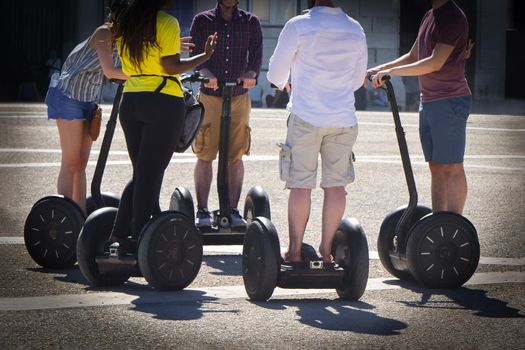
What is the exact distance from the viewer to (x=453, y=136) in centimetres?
817

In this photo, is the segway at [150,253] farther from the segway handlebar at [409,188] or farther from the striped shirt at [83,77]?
the segway handlebar at [409,188]

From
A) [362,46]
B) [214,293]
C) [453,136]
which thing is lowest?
[214,293]

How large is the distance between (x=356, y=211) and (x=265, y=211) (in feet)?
7.75

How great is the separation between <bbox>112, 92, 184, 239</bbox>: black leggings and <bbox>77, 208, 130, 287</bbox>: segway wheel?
9 cm

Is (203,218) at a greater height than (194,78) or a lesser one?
lesser

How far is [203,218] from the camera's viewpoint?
9.21 metres

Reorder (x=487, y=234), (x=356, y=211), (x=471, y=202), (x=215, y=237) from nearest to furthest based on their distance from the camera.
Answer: (x=215, y=237)
(x=487, y=234)
(x=356, y=211)
(x=471, y=202)

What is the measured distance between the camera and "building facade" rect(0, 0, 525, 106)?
35219 mm

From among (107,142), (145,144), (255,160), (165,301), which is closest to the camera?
(165,301)

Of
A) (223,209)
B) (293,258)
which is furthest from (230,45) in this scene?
(293,258)

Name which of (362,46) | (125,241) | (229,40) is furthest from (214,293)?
(229,40)

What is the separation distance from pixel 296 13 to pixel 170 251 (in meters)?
28.0

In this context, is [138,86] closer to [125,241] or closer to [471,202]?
[125,241]

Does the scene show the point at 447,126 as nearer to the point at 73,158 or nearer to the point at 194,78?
the point at 194,78
